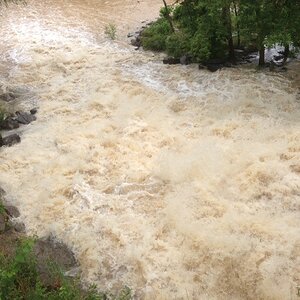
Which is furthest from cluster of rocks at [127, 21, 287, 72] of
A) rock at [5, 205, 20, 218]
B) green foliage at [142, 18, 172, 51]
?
rock at [5, 205, 20, 218]

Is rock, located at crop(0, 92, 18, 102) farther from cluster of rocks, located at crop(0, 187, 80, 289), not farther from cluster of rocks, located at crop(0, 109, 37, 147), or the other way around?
cluster of rocks, located at crop(0, 187, 80, 289)

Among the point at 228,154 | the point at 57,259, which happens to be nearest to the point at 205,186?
the point at 228,154

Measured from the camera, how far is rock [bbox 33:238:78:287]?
6.73 metres

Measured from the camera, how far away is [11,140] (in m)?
10.6

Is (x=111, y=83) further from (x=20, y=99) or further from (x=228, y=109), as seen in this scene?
(x=228, y=109)

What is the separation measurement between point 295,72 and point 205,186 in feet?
20.1

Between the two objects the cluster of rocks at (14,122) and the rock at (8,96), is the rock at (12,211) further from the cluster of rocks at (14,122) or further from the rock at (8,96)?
the rock at (8,96)

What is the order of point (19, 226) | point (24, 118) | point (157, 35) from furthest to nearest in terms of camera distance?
point (157, 35) → point (24, 118) → point (19, 226)

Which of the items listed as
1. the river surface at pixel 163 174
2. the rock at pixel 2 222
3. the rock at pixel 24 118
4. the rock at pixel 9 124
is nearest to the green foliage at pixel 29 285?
the river surface at pixel 163 174

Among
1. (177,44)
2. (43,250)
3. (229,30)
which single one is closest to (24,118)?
(43,250)

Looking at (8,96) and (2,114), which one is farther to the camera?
(8,96)

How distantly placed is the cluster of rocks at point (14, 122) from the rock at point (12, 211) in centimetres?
249

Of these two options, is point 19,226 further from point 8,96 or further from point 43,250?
point 8,96

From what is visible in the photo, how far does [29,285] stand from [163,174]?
12.3 feet
